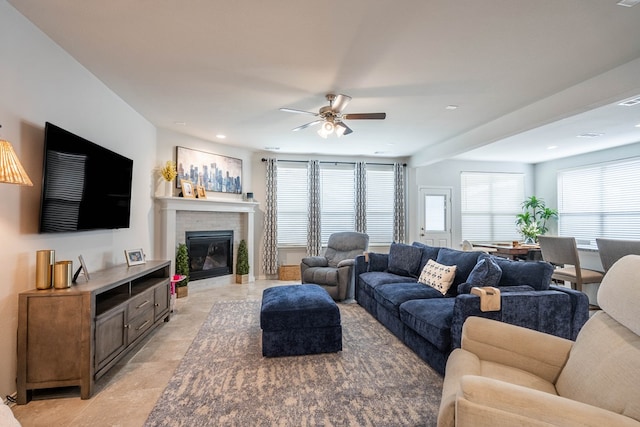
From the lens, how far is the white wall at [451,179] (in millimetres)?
7098

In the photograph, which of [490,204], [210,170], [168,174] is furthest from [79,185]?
[490,204]

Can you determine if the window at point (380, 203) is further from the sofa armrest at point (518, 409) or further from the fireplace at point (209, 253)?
the sofa armrest at point (518, 409)

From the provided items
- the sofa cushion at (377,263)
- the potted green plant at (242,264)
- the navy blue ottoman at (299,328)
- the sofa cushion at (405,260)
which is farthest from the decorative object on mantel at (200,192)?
the sofa cushion at (405,260)

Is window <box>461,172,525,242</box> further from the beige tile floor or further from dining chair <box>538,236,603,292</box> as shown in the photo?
the beige tile floor

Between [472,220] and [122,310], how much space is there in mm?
7138

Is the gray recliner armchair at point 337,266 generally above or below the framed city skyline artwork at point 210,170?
below

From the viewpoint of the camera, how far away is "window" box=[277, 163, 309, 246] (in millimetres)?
6641

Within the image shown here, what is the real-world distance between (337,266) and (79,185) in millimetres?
3412

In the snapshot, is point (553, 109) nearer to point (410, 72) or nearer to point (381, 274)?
point (410, 72)

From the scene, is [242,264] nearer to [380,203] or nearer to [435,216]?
[380,203]

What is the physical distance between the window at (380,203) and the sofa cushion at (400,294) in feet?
11.0

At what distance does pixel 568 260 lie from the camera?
436cm

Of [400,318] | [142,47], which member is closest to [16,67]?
[142,47]

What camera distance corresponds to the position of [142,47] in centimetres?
257
